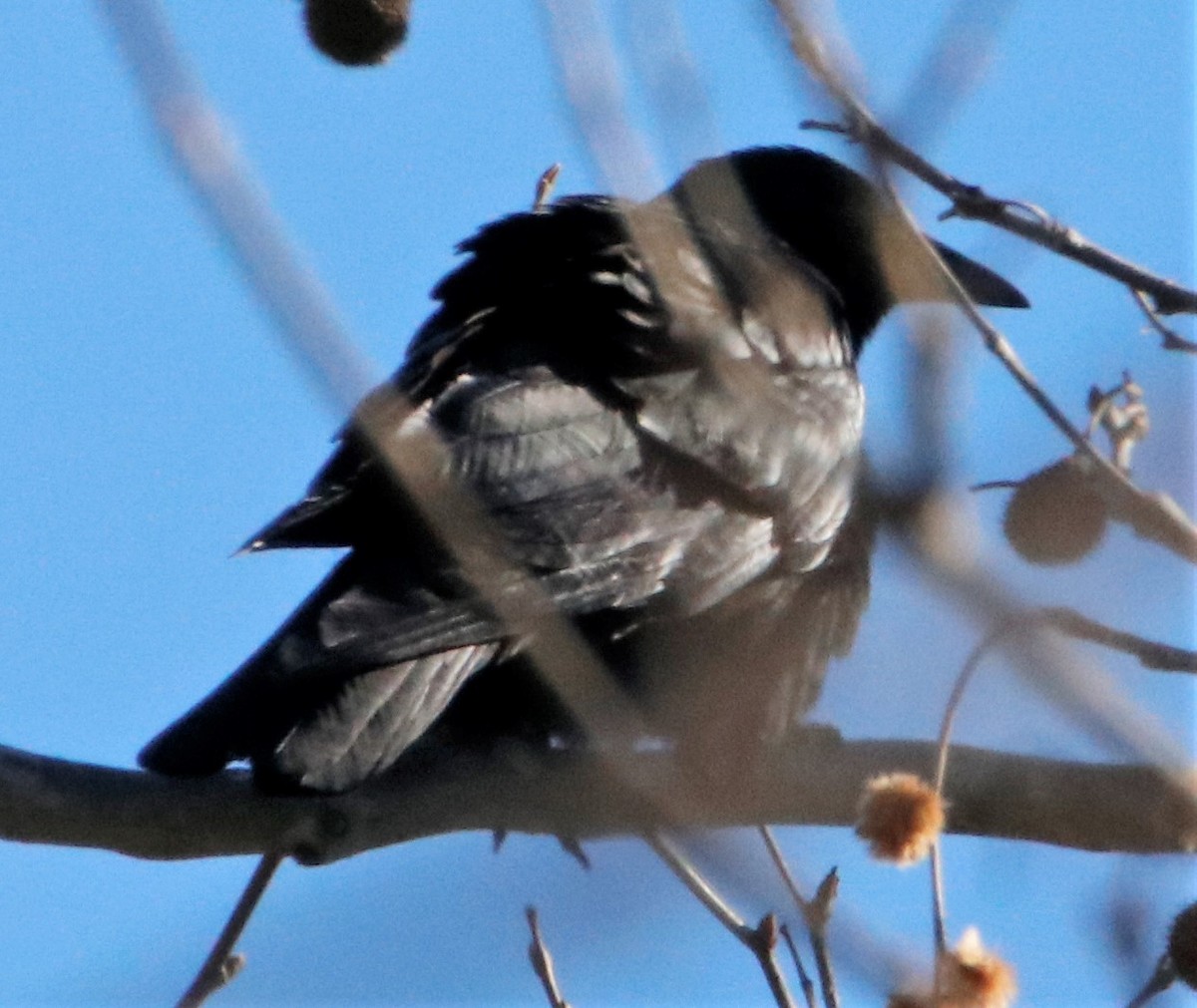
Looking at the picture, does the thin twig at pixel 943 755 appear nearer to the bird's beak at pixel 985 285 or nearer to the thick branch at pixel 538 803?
the thick branch at pixel 538 803

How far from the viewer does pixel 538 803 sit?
3652 millimetres

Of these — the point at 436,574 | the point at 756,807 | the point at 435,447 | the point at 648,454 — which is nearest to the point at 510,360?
the point at 648,454

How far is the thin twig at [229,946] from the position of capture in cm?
291

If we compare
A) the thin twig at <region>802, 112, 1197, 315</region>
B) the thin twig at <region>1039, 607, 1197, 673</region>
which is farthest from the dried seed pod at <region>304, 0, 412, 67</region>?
the thin twig at <region>1039, 607, 1197, 673</region>

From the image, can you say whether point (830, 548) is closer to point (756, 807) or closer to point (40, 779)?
point (756, 807)

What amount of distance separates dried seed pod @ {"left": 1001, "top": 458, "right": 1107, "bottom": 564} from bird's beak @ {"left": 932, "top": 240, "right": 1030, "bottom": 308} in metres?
3.22

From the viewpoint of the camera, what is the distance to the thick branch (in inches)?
128

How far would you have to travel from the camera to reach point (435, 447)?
156 inches

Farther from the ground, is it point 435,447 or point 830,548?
point 435,447

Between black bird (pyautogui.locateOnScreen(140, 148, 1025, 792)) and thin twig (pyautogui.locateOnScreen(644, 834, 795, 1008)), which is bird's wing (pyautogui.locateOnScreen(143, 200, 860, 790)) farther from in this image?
thin twig (pyautogui.locateOnScreen(644, 834, 795, 1008))

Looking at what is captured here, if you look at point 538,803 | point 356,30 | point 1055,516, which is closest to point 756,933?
point 1055,516

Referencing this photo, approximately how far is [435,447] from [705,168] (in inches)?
84.5

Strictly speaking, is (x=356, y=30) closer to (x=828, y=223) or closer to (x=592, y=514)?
(x=592, y=514)

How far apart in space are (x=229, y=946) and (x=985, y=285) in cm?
378
